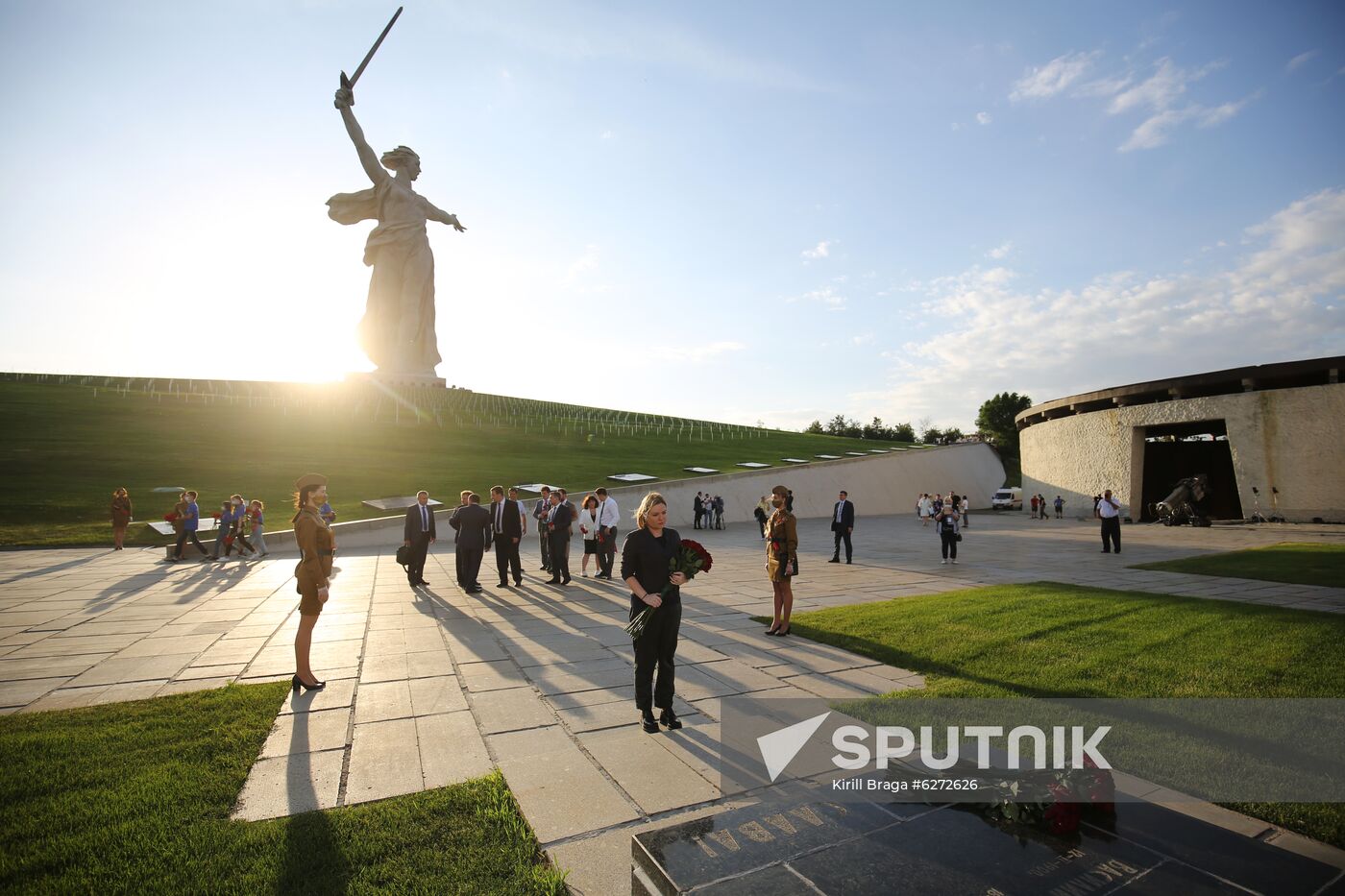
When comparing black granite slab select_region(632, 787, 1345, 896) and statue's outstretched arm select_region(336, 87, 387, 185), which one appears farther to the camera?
statue's outstretched arm select_region(336, 87, 387, 185)

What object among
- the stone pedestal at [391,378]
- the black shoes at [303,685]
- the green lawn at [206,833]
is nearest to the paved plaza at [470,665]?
the black shoes at [303,685]

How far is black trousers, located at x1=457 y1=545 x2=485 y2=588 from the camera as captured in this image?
10992mm

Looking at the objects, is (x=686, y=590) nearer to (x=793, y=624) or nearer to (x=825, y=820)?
→ (x=793, y=624)

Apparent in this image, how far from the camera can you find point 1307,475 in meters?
23.1

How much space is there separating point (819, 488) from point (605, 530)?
22.9 metres

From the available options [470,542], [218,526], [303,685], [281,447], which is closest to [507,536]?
[470,542]

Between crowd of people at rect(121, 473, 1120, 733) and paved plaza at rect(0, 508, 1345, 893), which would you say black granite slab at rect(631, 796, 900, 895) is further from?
crowd of people at rect(121, 473, 1120, 733)

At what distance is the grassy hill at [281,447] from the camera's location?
20.8 meters

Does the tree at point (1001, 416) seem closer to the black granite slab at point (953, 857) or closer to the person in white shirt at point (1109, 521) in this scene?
the person in white shirt at point (1109, 521)

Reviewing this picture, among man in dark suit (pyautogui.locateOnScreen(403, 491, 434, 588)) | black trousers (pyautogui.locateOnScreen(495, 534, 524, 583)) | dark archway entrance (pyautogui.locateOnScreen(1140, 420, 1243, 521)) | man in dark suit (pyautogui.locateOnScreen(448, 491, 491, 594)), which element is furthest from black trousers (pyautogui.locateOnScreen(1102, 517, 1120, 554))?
dark archway entrance (pyautogui.locateOnScreen(1140, 420, 1243, 521))

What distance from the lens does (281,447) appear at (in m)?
28.9

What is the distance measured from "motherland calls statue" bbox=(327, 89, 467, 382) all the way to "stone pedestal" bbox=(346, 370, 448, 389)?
0.27m

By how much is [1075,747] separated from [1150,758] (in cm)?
41

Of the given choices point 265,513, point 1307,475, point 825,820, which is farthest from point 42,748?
point 1307,475
